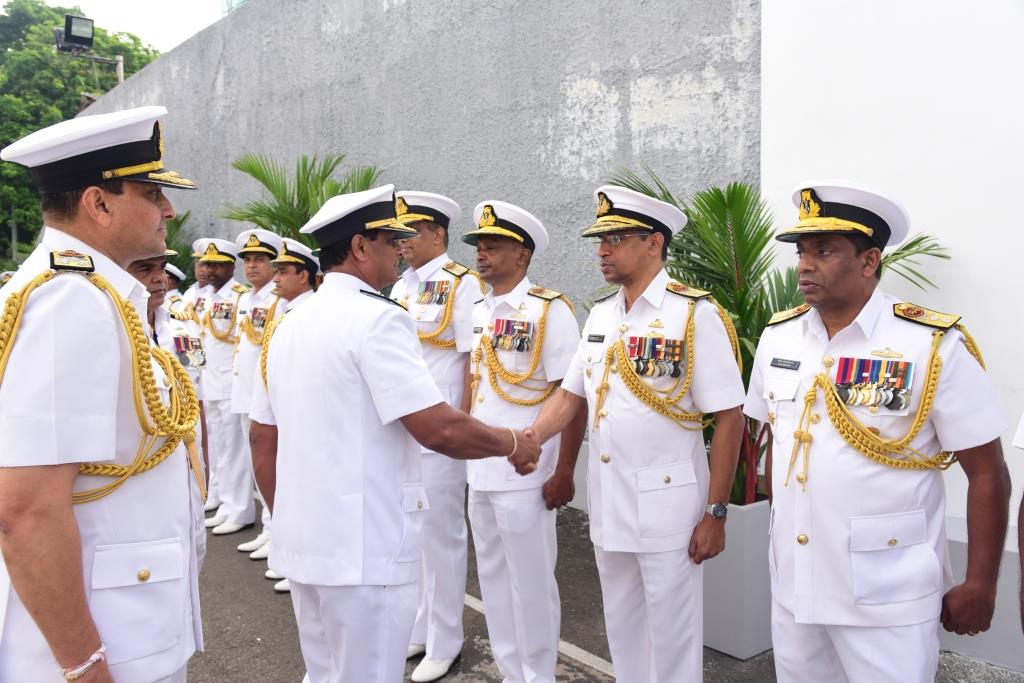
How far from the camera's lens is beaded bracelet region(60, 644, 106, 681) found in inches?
62.1

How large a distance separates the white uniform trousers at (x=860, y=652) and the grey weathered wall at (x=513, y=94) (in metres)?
3.39

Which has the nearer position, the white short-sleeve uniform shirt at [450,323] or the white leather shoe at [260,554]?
the white short-sleeve uniform shirt at [450,323]

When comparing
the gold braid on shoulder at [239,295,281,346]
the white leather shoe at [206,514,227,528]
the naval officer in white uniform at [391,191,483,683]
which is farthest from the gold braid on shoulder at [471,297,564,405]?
the white leather shoe at [206,514,227,528]

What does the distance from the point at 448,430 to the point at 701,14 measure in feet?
13.6

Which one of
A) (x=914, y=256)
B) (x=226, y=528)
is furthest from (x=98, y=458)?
(x=226, y=528)

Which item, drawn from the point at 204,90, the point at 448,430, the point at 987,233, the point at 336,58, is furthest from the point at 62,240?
the point at 204,90

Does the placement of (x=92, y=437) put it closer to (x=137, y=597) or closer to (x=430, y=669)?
(x=137, y=597)

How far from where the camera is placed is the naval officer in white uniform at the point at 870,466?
7.52 ft

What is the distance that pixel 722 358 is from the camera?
3.07 m

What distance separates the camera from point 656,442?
120 inches

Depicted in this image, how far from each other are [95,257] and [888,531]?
2228 mm

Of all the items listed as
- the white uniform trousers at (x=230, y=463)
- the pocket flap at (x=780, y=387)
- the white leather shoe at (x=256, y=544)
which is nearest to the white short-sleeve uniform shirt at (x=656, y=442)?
the pocket flap at (x=780, y=387)

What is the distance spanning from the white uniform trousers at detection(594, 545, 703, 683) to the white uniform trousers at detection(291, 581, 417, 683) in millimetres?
995

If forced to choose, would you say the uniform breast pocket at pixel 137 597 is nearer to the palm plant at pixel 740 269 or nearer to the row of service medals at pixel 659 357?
the row of service medals at pixel 659 357
